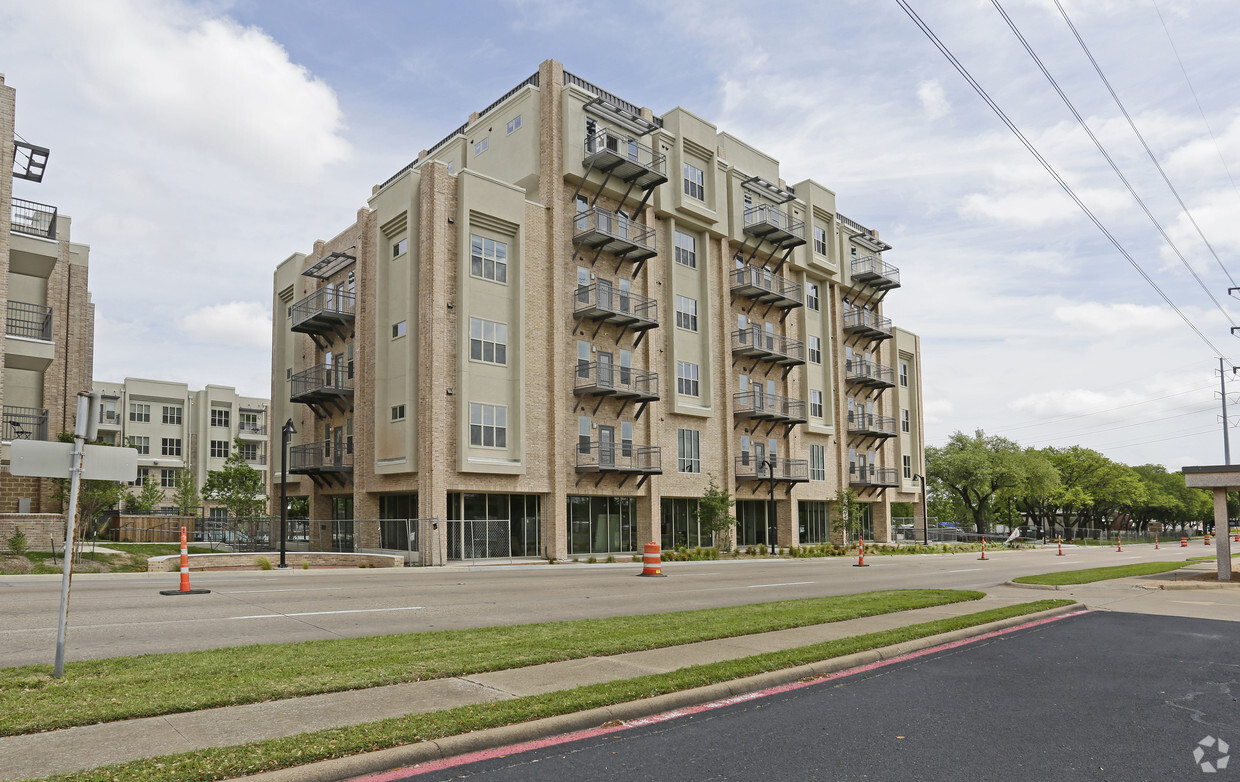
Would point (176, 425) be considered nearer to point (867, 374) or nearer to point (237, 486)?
point (237, 486)

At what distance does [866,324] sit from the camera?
59.0m

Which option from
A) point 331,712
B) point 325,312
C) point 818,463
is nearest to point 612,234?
point 325,312

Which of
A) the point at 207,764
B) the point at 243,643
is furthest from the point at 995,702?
the point at 243,643

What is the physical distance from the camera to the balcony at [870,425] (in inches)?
2269

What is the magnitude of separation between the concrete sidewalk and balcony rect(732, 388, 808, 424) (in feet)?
121

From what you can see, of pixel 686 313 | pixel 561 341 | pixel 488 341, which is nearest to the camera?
pixel 488 341

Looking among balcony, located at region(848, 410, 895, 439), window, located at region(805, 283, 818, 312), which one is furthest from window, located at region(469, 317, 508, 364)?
balcony, located at region(848, 410, 895, 439)

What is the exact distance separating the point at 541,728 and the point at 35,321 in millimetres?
39755

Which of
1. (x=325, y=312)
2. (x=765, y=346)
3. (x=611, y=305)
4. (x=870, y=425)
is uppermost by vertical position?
(x=611, y=305)

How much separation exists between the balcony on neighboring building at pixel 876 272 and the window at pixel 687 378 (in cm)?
2029

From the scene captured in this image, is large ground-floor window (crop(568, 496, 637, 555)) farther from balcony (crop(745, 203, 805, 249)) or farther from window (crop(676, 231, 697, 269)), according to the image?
balcony (crop(745, 203, 805, 249))

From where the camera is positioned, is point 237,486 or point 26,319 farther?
point 237,486

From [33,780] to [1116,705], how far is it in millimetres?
8696

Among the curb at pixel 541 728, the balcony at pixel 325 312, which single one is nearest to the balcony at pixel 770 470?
the balcony at pixel 325 312
